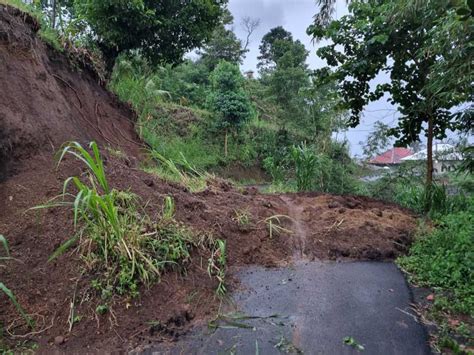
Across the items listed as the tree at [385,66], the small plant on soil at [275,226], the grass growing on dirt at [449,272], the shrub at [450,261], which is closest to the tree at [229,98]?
the tree at [385,66]

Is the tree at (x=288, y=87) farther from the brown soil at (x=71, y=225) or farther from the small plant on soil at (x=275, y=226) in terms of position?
the small plant on soil at (x=275, y=226)

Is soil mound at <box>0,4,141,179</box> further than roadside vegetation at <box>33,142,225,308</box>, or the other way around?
soil mound at <box>0,4,141,179</box>

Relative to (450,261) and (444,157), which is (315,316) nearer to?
(450,261)

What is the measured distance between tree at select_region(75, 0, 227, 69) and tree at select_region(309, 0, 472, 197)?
284 cm

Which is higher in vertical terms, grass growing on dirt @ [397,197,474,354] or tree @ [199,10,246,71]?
tree @ [199,10,246,71]

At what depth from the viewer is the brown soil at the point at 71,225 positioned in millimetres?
2895

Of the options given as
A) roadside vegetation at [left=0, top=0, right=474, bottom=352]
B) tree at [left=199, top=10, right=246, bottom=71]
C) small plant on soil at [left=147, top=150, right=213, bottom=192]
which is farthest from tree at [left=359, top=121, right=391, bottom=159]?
tree at [left=199, top=10, right=246, bottom=71]

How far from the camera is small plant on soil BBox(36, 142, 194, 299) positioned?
3064 millimetres

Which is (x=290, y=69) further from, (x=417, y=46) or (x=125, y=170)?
(x=125, y=170)

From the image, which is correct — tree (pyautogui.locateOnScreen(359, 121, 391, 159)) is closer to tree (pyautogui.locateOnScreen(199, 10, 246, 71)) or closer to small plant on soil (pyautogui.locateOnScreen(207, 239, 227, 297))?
small plant on soil (pyautogui.locateOnScreen(207, 239, 227, 297))

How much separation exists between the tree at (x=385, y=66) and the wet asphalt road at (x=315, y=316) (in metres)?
3.47

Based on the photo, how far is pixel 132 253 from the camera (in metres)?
3.20

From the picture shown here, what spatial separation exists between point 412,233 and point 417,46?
10.4ft

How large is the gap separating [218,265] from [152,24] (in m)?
6.26
